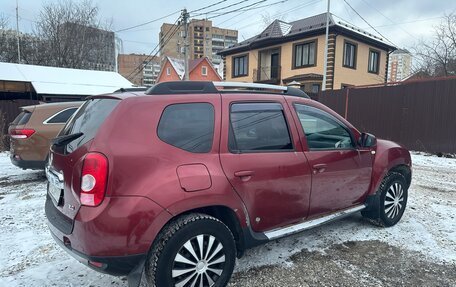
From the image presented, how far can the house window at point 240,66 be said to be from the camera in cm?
2984

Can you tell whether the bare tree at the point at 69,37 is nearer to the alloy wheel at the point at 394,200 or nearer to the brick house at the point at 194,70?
the brick house at the point at 194,70

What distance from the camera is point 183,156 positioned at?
7.91ft

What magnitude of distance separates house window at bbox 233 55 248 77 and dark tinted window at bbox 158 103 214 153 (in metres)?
27.9

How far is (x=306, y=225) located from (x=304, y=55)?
2325 cm

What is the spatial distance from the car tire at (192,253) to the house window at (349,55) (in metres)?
23.5

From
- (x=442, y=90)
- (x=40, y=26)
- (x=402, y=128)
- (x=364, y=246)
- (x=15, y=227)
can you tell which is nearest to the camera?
(x=364, y=246)

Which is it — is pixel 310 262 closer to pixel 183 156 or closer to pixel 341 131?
pixel 341 131

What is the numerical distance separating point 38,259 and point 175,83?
2.40 metres

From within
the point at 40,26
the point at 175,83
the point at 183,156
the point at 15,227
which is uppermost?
the point at 40,26

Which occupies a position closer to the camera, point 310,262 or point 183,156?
point 183,156

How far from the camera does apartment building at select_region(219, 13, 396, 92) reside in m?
22.7

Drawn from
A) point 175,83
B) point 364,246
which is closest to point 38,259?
point 175,83

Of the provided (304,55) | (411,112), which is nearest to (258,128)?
(411,112)

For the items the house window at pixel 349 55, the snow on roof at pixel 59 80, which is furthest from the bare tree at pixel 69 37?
the house window at pixel 349 55
